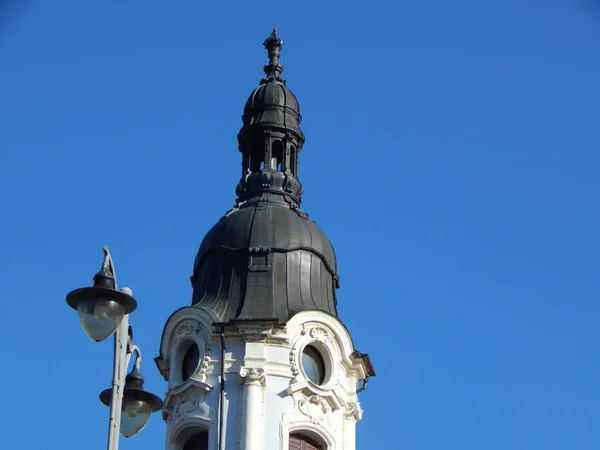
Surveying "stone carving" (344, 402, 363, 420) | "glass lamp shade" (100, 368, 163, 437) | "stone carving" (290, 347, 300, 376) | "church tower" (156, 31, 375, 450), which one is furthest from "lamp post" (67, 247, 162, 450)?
"stone carving" (344, 402, 363, 420)

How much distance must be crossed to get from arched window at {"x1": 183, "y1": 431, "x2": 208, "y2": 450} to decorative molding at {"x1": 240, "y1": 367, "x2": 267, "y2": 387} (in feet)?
6.17

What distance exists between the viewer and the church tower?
4266 centimetres

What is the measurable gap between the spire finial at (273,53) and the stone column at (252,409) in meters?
12.8

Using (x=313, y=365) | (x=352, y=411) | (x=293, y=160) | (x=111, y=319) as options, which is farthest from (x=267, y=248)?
(x=111, y=319)

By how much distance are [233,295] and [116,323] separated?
18.8 meters

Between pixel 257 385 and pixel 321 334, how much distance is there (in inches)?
107

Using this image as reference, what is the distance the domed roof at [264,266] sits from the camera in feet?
146

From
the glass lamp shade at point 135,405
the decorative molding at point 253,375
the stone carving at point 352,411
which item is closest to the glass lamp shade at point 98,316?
the glass lamp shade at point 135,405

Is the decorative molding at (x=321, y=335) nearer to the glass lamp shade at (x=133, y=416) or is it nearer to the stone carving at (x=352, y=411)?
the stone carving at (x=352, y=411)

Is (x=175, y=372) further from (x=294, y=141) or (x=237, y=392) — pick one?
(x=294, y=141)

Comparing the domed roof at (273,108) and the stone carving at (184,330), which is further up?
the domed roof at (273,108)

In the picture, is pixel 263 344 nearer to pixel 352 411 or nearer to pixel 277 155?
pixel 352 411

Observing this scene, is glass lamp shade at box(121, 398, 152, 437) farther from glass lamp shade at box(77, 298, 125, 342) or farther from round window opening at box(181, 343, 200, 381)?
round window opening at box(181, 343, 200, 381)

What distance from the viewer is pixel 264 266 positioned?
4538 cm
